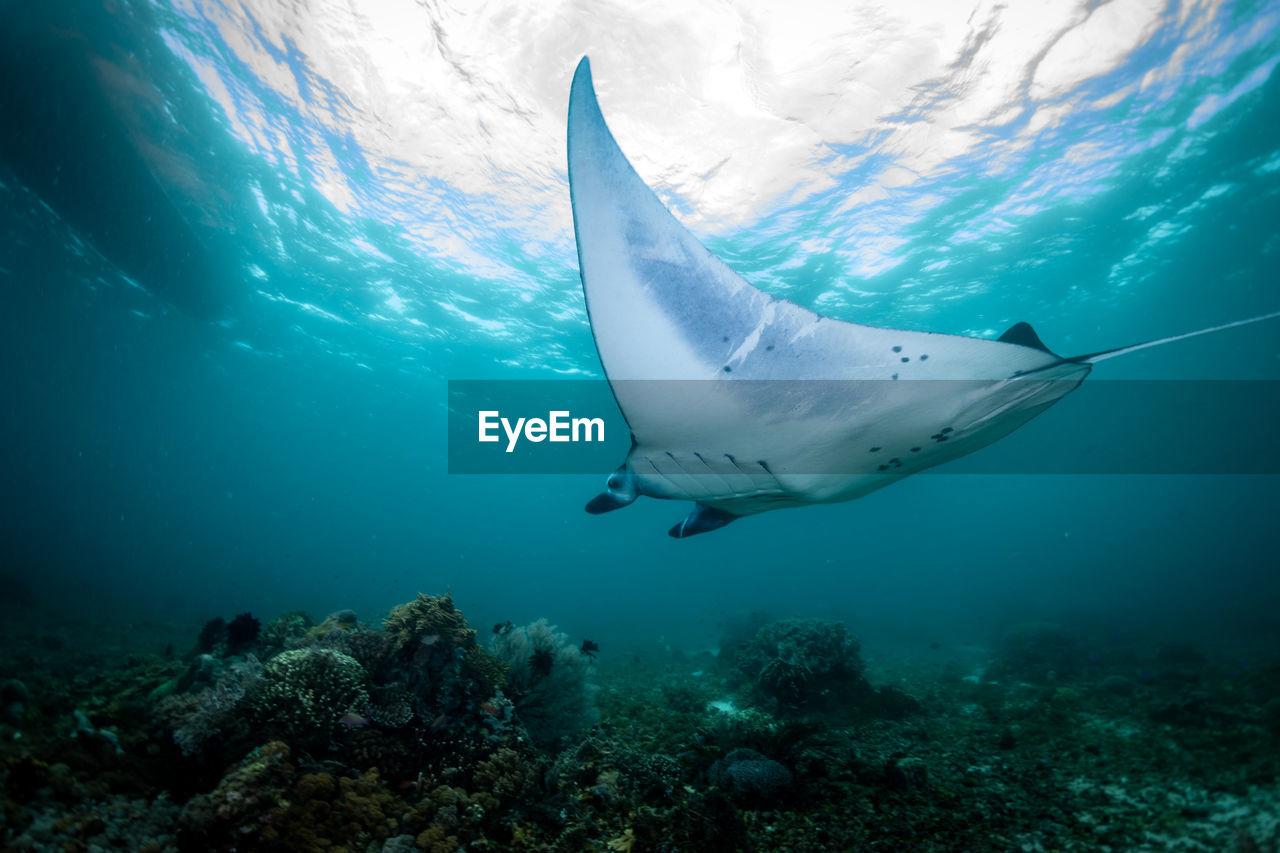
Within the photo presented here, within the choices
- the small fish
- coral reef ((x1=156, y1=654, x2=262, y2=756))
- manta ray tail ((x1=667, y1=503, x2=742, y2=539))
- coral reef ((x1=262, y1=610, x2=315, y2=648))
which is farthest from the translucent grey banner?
coral reef ((x1=262, y1=610, x2=315, y2=648))

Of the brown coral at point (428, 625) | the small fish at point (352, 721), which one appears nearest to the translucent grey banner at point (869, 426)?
the brown coral at point (428, 625)

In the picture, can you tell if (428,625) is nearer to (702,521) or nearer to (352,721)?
(352,721)

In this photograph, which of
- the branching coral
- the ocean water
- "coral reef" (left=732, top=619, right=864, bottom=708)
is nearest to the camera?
the branching coral

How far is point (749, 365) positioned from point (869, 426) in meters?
1.09

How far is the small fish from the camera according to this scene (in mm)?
3180

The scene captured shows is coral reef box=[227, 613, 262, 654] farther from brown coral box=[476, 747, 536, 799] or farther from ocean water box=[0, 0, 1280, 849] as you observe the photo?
ocean water box=[0, 0, 1280, 849]

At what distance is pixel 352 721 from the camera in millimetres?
3178

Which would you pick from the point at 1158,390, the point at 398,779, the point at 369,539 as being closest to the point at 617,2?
the point at 398,779

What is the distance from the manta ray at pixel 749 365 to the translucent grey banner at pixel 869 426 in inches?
0.6

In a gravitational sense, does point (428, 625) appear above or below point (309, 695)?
above

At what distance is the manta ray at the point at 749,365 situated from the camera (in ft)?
7.70

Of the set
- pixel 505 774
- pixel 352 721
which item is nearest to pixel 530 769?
pixel 505 774

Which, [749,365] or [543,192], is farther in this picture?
[543,192]

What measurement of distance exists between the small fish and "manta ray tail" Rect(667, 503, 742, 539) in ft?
8.86
